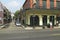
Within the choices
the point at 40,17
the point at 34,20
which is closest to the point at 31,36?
the point at 34,20

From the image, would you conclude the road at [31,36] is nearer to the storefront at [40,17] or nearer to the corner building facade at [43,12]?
the storefront at [40,17]

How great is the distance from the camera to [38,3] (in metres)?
66.2

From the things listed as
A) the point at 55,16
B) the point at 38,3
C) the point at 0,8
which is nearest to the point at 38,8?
the point at 38,3

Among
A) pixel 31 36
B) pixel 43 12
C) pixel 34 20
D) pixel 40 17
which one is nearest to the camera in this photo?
pixel 31 36

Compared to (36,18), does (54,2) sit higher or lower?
higher

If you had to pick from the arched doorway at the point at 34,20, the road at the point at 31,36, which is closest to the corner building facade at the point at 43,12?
the arched doorway at the point at 34,20

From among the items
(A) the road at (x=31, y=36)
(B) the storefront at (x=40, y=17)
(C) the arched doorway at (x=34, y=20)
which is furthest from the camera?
(B) the storefront at (x=40, y=17)

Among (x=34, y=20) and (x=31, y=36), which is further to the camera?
(x=34, y=20)

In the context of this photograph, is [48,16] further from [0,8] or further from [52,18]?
[0,8]

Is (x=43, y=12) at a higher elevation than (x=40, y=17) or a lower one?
higher

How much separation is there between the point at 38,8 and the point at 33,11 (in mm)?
2350

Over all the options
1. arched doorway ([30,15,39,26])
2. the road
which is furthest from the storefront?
the road

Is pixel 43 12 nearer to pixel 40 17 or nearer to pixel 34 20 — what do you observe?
pixel 40 17

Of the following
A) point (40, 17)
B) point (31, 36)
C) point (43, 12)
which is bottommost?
point (31, 36)
